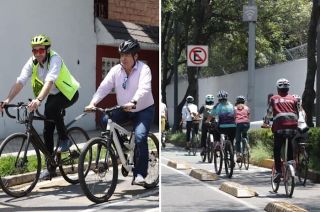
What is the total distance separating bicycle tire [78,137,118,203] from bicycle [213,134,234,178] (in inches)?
122

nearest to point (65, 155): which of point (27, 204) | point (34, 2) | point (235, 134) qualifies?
point (27, 204)

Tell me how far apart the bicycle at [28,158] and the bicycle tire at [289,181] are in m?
A: 1.67

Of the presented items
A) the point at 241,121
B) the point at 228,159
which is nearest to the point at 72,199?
the point at 228,159

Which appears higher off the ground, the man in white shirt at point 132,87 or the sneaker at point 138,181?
the man in white shirt at point 132,87

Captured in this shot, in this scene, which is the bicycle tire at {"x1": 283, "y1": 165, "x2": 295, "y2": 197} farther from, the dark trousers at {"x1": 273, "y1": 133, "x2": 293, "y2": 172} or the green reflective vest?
the green reflective vest

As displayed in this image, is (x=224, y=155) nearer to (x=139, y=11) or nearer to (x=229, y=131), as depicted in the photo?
(x=229, y=131)

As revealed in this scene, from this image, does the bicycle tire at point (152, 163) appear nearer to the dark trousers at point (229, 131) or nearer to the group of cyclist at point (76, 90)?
the group of cyclist at point (76, 90)

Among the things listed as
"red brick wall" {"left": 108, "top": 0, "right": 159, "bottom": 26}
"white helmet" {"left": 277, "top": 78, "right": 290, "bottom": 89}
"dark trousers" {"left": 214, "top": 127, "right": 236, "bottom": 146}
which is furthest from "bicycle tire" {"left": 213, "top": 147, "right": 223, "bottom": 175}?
"red brick wall" {"left": 108, "top": 0, "right": 159, "bottom": 26}

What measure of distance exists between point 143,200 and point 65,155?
1.09 m

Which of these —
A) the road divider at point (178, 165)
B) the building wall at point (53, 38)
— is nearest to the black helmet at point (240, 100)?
the road divider at point (178, 165)

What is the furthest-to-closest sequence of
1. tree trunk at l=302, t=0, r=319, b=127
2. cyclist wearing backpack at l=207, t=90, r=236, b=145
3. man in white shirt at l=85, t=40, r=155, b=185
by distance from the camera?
cyclist wearing backpack at l=207, t=90, r=236, b=145 → tree trunk at l=302, t=0, r=319, b=127 → man in white shirt at l=85, t=40, r=155, b=185

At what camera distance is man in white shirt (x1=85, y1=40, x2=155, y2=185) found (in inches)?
92.5

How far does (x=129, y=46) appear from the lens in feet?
7.48

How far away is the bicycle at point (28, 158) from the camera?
371 centimetres
